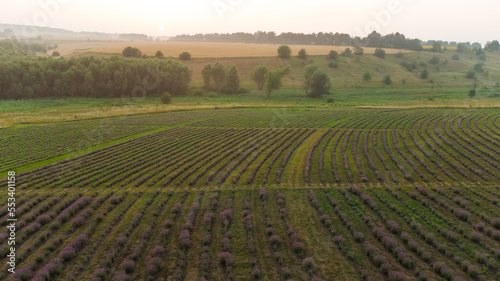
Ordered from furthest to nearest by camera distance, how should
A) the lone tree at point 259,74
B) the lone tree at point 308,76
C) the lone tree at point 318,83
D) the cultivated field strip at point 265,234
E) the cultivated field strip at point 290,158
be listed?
the lone tree at point 259,74
the lone tree at point 308,76
the lone tree at point 318,83
the cultivated field strip at point 290,158
the cultivated field strip at point 265,234

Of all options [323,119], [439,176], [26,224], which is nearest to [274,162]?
[439,176]

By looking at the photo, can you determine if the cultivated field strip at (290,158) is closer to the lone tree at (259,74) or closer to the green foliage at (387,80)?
the lone tree at (259,74)

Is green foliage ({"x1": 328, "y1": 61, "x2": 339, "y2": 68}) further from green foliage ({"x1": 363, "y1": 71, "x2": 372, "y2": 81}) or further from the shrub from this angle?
the shrub

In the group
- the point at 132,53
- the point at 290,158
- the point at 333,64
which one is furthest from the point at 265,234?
the point at 132,53

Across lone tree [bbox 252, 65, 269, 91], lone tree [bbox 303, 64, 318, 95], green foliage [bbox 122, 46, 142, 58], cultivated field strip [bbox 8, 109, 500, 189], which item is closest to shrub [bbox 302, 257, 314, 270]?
cultivated field strip [bbox 8, 109, 500, 189]

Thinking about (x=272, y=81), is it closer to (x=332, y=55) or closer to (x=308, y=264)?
(x=332, y=55)

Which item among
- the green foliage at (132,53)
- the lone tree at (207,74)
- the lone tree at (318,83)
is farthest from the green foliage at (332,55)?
the green foliage at (132,53)
